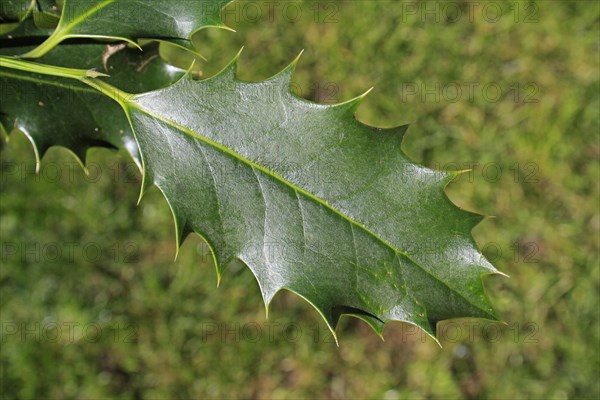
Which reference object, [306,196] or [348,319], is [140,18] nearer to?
[306,196]

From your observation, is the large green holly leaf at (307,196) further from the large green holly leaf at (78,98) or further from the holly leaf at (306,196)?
the large green holly leaf at (78,98)

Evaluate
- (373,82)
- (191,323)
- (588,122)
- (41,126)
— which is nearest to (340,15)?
(373,82)

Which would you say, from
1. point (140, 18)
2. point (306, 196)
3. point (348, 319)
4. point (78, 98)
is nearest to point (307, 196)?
point (306, 196)

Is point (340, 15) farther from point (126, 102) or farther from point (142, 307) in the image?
point (126, 102)

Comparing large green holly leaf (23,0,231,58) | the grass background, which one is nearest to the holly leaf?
large green holly leaf (23,0,231,58)

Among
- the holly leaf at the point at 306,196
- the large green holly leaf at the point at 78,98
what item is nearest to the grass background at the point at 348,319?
the large green holly leaf at the point at 78,98

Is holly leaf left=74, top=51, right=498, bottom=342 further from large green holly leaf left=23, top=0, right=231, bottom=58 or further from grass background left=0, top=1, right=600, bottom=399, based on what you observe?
grass background left=0, top=1, right=600, bottom=399
